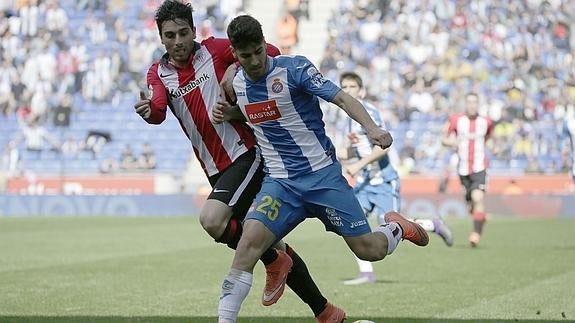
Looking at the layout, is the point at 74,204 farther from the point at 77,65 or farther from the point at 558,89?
the point at 558,89

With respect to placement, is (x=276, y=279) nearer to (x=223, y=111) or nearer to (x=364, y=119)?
(x=223, y=111)

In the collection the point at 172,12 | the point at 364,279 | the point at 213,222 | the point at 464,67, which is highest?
the point at 172,12

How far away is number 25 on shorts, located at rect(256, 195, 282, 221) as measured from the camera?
6926 mm

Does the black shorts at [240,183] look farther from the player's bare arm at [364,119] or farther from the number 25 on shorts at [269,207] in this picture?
the player's bare arm at [364,119]

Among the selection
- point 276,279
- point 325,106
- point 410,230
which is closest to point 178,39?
point 276,279

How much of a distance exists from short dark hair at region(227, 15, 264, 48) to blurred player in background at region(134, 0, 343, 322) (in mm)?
663

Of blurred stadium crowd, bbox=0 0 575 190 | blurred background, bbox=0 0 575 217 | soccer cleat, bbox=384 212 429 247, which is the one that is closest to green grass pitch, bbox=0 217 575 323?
soccer cleat, bbox=384 212 429 247

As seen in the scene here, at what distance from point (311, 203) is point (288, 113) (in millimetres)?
605

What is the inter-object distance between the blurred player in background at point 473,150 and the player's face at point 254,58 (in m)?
10.2

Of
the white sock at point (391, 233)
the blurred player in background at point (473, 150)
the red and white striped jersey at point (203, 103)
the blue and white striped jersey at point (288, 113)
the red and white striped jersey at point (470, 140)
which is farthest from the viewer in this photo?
the red and white striped jersey at point (470, 140)

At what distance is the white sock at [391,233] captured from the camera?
24.4 ft

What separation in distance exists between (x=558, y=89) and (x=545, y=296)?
19159 millimetres

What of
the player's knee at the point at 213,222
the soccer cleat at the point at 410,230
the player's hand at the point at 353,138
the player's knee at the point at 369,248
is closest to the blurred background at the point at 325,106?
the player's hand at the point at 353,138

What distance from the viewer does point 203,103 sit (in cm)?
767
